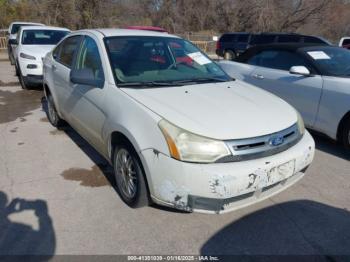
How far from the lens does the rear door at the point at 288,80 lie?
450 cm

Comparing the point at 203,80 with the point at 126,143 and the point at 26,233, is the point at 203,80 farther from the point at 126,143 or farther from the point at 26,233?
the point at 26,233

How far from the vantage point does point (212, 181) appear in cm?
233

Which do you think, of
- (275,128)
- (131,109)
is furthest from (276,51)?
(131,109)

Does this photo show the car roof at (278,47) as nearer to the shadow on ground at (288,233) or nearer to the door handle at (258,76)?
the door handle at (258,76)

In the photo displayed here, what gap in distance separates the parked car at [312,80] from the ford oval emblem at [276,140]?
1956mm

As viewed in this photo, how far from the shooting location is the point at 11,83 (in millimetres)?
9547

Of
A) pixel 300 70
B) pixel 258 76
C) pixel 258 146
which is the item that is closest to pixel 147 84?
pixel 258 146

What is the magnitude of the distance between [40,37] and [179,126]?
8.03 meters

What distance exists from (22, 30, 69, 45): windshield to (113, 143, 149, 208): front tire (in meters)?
7.13

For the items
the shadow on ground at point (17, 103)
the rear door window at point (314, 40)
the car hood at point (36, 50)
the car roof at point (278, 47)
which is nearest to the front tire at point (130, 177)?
the car roof at point (278, 47)

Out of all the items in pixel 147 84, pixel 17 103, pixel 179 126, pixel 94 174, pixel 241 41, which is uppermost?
pixel 147 84

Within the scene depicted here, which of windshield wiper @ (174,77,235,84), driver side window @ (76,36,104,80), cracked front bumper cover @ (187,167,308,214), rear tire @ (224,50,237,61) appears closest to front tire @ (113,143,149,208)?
cracked front bumper cover @ (187,167,308,214)

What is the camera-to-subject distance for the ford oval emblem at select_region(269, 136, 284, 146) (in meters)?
2.56

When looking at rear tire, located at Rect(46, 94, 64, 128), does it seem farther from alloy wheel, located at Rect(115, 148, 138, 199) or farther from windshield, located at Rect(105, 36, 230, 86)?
alloy wheel, located at Rect(115, 148, 138, 199)
